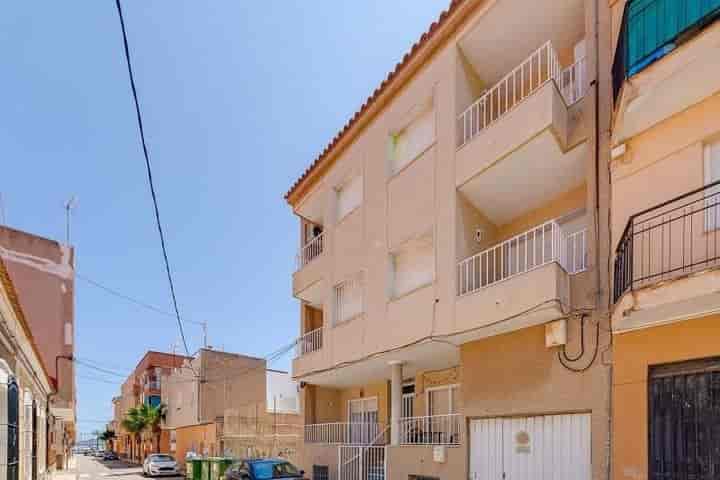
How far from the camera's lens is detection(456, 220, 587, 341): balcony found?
9.00m

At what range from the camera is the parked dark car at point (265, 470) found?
14.9 meters

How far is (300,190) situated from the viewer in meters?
19.3

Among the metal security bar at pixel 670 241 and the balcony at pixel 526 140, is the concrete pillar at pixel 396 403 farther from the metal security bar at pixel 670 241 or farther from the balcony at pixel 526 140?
the metal security bar at pixel 670 241

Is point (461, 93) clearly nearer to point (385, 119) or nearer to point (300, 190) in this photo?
point (385, 119)

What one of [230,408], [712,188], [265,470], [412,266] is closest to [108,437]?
[230,408]

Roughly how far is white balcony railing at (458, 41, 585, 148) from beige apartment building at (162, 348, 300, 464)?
19.5 metres

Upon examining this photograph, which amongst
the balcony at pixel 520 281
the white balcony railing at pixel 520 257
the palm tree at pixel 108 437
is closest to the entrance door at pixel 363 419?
the balcony at pixel 520 281

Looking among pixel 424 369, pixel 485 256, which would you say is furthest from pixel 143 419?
pixel 485 256

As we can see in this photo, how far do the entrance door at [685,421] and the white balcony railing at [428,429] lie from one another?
565 cm

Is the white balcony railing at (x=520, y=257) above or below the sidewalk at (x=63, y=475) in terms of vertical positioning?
above

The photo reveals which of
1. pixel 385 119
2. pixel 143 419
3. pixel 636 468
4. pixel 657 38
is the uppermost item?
pixel 385 119

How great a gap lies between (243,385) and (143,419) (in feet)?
45.1

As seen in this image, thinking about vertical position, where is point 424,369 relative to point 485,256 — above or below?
below

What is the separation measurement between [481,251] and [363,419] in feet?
28.5
